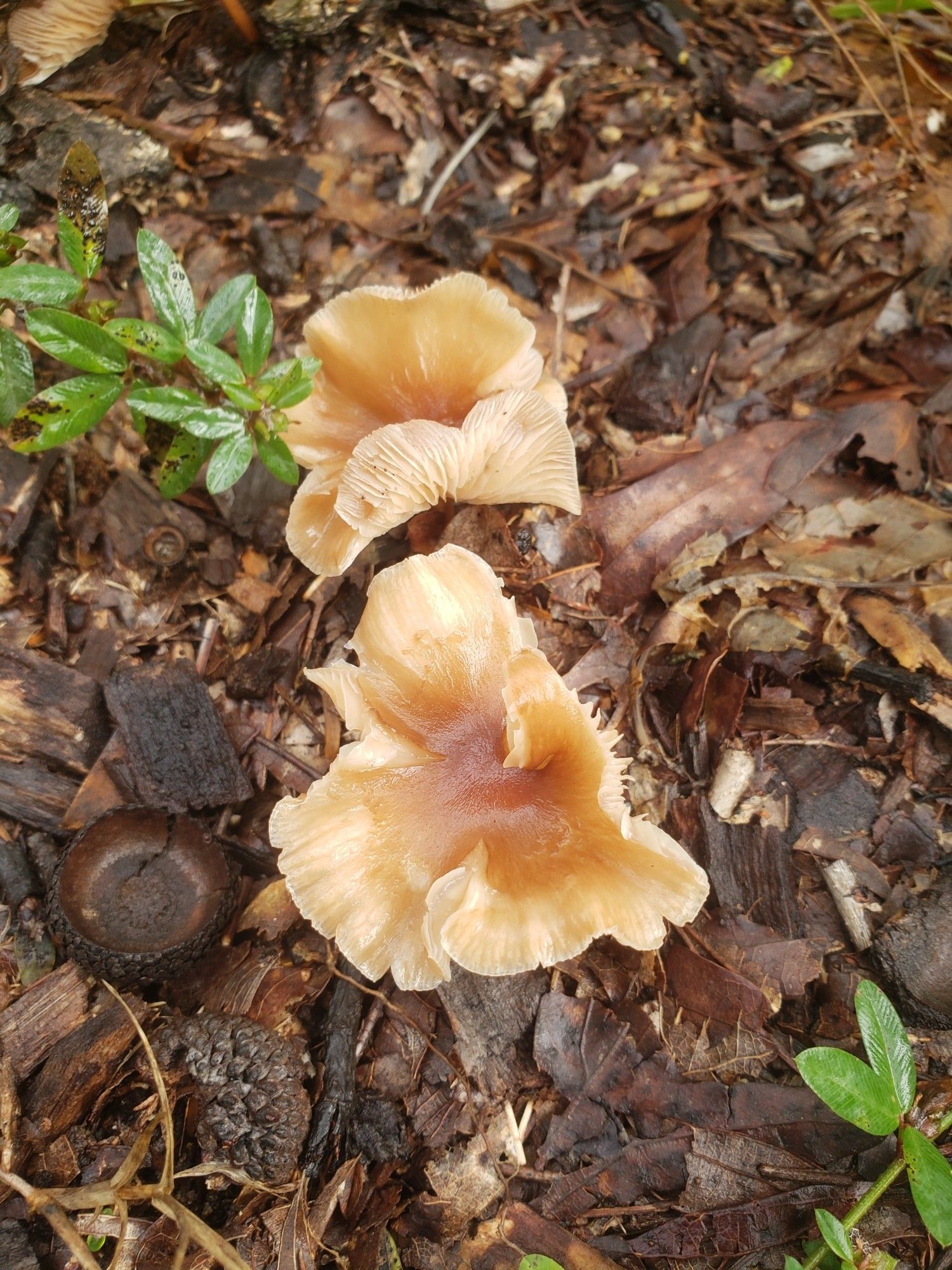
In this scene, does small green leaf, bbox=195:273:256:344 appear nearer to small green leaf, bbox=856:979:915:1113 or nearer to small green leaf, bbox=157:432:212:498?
small green leaf, bbox=157:432:212:498

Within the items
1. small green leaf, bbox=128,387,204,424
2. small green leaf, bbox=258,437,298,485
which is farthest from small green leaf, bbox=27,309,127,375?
small green leaf, bbox=258,437,298,485

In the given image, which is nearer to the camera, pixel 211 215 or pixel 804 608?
pixel 804 608

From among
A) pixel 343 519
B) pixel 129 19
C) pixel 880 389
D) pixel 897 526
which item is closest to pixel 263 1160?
pixel 343 519

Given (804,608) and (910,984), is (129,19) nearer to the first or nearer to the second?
(804,608)

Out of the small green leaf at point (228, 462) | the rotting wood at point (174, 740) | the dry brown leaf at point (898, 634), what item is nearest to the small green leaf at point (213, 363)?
the small green leaf at point (228, 462)

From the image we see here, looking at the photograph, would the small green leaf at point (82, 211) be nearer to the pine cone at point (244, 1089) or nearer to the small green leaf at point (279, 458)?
the small green leaf at point (279, 458)
